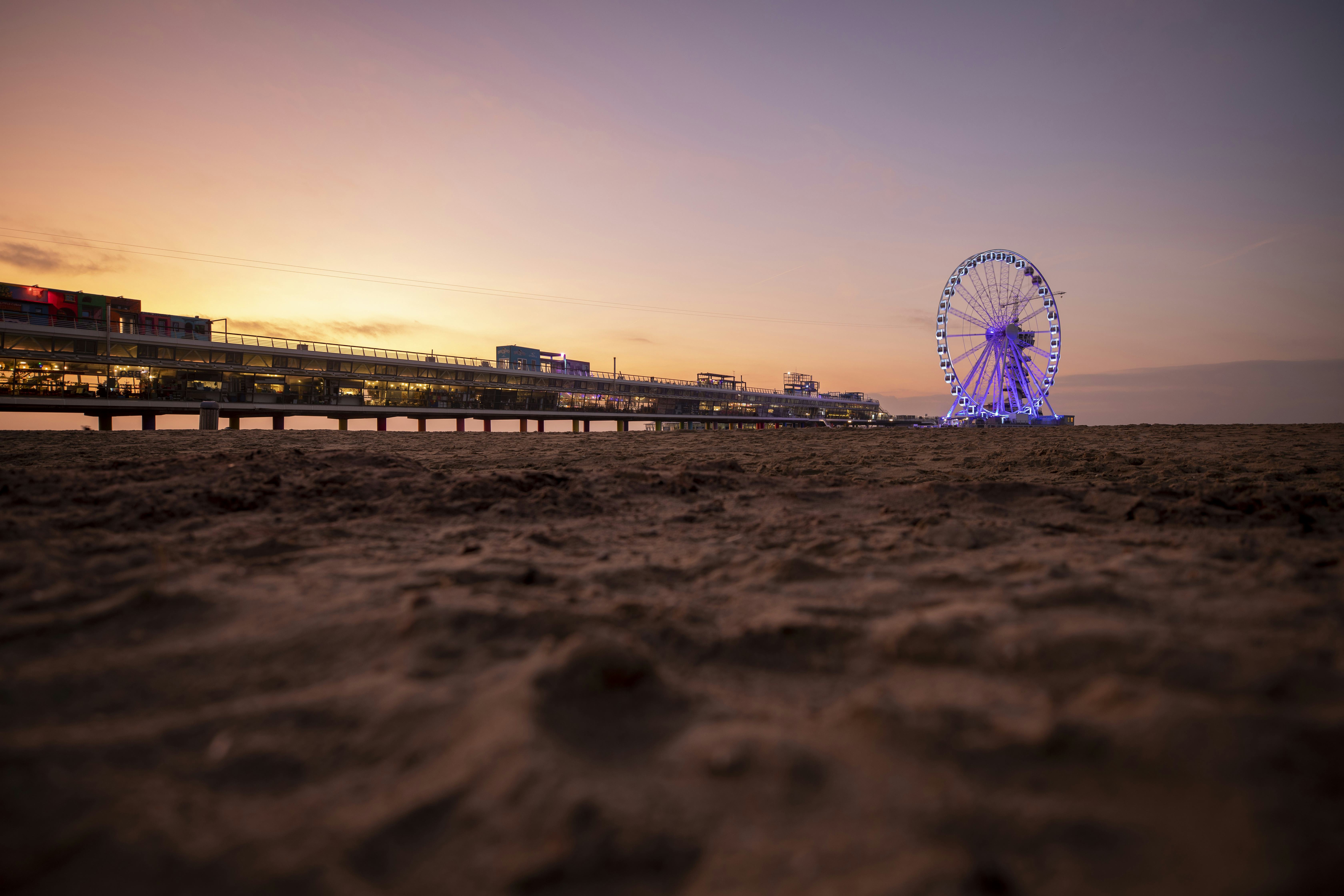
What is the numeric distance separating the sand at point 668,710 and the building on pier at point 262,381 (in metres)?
51.3

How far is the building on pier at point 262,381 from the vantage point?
4009 cm

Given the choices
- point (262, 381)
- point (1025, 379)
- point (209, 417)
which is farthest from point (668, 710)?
point (262, 381)

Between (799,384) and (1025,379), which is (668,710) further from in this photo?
(799,384)

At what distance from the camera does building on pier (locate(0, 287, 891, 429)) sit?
4009 centimetres

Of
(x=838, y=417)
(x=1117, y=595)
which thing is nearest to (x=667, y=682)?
(x=1117, y=595)

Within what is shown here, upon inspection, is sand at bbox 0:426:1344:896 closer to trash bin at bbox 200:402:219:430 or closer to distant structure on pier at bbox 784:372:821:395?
trash bin at bbox 200:402:219:430

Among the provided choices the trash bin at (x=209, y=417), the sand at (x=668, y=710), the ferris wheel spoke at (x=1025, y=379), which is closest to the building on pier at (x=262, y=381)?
the trash bin at (x=209, y=417)

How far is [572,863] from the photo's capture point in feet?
3.67

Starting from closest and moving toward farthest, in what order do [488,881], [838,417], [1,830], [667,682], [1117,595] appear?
[488,881]
[1,830]
[667,682]
[1117,595]
[838,417]

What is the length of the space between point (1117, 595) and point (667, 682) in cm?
196

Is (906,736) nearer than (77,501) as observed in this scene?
Yes

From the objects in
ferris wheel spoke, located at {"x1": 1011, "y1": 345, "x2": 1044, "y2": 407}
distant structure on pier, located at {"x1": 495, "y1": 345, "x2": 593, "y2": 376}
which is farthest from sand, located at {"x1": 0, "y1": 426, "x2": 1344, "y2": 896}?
distant structure on pier, located at {"x1": 495, "y1": 345, "x2": 593, "y2": 376}

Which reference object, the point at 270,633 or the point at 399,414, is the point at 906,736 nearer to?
the point at 270,633

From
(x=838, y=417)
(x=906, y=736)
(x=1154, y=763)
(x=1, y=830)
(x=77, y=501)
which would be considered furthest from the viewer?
(x=838, y=417)
